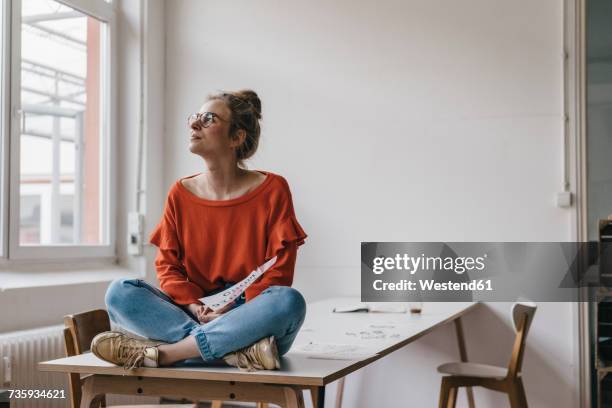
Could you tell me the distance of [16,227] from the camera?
367 centimetres

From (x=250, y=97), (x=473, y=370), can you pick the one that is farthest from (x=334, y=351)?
(x=473, y=370)

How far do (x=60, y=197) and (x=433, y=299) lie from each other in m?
2.08

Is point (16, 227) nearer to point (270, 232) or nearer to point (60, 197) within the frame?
point (60, 197)

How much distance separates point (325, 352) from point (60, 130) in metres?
2.48

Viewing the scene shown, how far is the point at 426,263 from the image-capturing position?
4.07m

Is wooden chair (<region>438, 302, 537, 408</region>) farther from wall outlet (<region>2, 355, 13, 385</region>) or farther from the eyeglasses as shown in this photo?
wall outlet (<region>2, 355, 13, 385</region>)

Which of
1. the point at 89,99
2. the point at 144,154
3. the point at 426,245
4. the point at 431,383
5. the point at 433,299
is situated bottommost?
the point at 431,383

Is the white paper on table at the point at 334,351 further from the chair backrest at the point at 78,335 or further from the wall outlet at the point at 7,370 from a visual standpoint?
the wall outlet at the point at 7,370

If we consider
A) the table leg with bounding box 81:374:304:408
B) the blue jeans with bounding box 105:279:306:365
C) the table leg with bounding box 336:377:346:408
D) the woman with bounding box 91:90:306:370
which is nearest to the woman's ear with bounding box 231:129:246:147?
the woman with bounding box 91:90:306:370

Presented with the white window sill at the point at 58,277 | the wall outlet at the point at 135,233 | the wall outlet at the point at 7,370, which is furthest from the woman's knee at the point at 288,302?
the wall outlet at the point at 135,233

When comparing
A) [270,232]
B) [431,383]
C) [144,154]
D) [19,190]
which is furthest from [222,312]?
[144,154]

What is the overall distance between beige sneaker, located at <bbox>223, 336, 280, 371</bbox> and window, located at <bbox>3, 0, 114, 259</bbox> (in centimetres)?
216

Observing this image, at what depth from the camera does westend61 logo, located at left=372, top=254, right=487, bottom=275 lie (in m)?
4.00

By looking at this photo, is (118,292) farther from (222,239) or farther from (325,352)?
(325,352)
